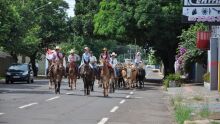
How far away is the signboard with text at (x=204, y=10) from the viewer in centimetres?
1647

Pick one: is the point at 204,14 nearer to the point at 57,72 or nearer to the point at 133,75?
the point at 57,72

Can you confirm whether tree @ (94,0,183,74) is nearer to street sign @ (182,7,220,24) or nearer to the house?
the house

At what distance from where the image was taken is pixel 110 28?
51062 mm

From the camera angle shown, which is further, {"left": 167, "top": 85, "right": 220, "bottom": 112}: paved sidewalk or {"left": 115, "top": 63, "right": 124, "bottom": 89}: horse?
{"left": 115, "top": 63, "right": 124, "bottom": 89}: horse

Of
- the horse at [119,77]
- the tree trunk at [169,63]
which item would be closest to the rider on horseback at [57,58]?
the horse at [119,77]

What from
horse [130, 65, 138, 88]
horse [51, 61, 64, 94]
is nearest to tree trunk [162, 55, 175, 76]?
horse [130, 65, 138, 88]

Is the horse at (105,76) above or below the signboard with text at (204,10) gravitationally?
below

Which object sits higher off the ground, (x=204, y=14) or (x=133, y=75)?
(x=204, y=14)

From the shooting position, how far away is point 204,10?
16.7 meters

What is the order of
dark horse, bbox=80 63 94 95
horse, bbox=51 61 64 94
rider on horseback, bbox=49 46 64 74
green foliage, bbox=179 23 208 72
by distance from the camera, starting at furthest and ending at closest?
green foliage, bbox=179 23 208 72, rider on horseback, bbox=49 46 64 74, horse, bbox=51 61 64 94, dark horse, bbox=80 63 94 95

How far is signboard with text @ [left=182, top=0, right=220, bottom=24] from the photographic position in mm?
16469

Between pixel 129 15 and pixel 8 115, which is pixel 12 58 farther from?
pixel 8 115

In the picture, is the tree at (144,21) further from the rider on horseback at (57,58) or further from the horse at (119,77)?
the rider on horseback at (57,58)

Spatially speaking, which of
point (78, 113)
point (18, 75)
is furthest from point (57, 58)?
point (18, 75)
